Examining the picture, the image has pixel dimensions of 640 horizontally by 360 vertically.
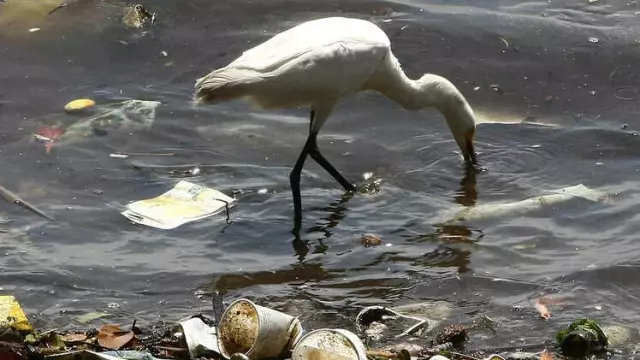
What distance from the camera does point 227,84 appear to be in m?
5.71

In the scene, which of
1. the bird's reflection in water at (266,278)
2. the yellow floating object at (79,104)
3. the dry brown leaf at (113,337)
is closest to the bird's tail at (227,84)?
the bird's reflection in water at (266,278)

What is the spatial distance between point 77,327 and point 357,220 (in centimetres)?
181

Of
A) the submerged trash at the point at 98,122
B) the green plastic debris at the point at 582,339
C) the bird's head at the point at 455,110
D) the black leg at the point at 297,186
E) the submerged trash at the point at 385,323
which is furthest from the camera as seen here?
the submerged trash at the point at 98,122

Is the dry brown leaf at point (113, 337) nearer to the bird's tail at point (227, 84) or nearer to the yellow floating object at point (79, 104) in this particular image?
the bird's tail at point (227, 84)

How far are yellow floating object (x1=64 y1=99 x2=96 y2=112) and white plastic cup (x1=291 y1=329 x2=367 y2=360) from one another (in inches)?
141

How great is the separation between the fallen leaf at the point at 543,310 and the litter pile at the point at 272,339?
0.73ft

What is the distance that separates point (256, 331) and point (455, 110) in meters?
2.86

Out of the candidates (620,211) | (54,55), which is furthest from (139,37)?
(620,211)

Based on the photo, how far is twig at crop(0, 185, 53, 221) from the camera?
19.5ft

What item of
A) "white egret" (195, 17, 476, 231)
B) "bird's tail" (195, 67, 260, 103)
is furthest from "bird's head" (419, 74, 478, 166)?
"bird's tail" (195, 67, 260, 103)

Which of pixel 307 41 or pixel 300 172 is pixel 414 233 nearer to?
pixel 300 172

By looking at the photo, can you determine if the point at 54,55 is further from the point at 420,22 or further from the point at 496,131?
the point at 496,131

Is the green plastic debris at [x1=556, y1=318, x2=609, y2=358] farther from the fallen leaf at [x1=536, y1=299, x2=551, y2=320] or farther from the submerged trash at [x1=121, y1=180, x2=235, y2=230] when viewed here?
→ the submerged trash at [x1=121, y1=180, x2=235, y2=230]

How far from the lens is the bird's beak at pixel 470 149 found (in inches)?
266
